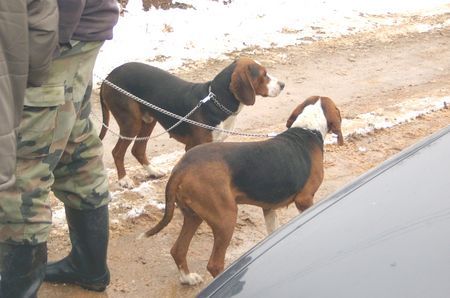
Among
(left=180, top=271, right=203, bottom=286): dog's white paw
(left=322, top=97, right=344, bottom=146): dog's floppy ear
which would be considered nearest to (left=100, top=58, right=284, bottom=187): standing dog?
(left=322, top=97, right=344, bottom=146): dog's floppy ear

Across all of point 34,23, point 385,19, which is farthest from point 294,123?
point 385,19

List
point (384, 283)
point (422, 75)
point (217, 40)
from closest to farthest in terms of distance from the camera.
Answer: point (384, 283) < point (422, 75) < point (217, 40)

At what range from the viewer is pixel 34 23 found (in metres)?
2.90

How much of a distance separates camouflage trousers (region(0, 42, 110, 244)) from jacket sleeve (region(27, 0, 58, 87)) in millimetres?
227

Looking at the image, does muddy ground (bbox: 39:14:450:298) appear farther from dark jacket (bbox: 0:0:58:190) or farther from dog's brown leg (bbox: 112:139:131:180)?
dark jacket (bbox: 0:0:58:190)

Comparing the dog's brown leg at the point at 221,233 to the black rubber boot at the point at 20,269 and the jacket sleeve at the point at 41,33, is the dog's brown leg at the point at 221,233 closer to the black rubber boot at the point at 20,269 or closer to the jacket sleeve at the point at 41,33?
the black rubber boot at the point at 20,269

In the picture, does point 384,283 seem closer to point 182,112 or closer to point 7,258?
point 7,258

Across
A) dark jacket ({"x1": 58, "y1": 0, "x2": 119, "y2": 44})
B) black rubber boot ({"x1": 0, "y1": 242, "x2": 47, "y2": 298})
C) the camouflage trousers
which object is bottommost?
black rubber boot ({"x1": 0, "y1": 242, "x2": 47, "y2": 298})

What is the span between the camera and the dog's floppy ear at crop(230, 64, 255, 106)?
564cm

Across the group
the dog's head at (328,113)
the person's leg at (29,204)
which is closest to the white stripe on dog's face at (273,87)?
the dog's head at (328,113)

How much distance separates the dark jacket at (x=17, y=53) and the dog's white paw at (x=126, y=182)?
2780 mm

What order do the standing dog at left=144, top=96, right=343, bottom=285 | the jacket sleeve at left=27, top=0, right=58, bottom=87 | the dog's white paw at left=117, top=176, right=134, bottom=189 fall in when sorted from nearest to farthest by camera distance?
1. the jacket sleeve at left=27, top=0, right=58, bottom=87
2. the standing dog at left=144, top=96, right=343, bottom=285
3. the dog's white paw at left=117, top=176, right=134, bottom=189

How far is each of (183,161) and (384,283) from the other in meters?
2.35

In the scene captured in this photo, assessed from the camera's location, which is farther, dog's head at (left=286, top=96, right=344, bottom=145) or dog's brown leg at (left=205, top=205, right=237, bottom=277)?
dog's head at (left=286, top=96, right=344, bottom=145)
